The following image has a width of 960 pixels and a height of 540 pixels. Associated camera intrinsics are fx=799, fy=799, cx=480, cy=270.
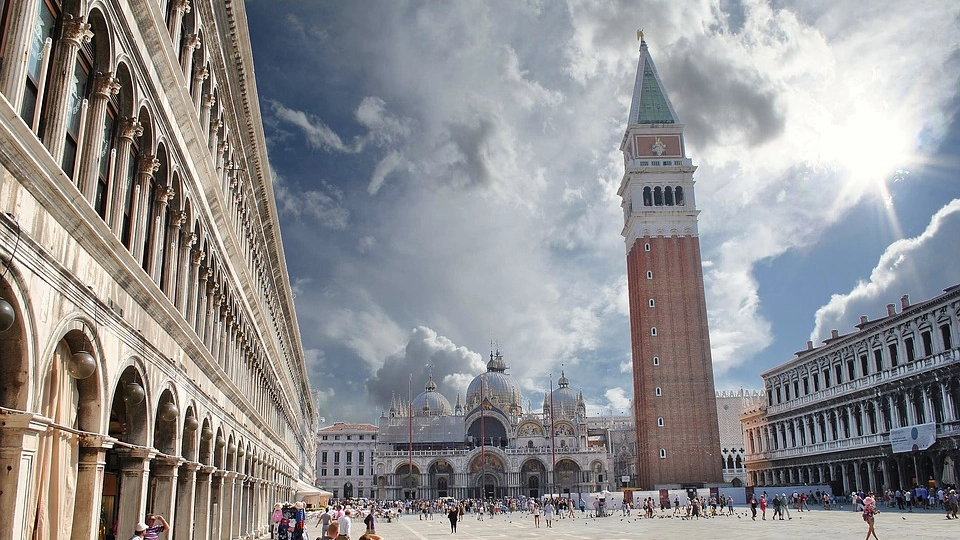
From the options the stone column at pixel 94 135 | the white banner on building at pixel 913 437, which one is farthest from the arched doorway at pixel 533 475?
the stone column at pixel 94 135

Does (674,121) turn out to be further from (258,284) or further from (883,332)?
(258,284)

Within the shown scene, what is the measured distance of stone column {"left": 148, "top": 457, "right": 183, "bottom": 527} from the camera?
13750 mm

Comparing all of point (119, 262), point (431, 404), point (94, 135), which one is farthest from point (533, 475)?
point (94, 135)

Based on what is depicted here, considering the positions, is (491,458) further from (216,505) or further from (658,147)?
(216,505)

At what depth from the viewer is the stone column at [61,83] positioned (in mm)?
8547

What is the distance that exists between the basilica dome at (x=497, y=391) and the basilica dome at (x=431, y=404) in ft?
18.3

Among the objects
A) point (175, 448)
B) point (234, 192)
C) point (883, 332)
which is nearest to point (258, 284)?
point (234, 192)

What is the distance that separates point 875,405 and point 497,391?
66.4 metres

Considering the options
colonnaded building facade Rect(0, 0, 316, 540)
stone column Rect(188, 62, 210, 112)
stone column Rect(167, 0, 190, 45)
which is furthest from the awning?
Result: stone column Rect(167, 0, 190, 45)

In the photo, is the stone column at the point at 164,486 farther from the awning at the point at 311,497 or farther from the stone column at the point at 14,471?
the awning at the point at 311,497

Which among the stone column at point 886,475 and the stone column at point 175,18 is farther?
the stone column at point 886,475

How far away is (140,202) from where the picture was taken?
1210 centimetres

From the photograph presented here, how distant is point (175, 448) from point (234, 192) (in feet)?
30.6

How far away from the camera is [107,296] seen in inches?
392
